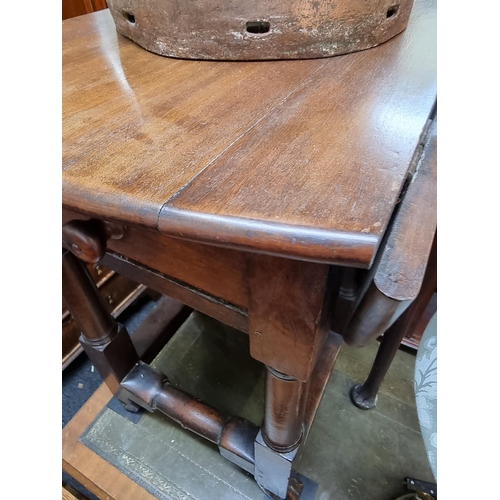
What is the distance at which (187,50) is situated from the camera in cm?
52

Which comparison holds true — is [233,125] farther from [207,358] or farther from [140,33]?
[207,358]

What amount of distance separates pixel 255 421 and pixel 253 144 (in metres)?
0.70

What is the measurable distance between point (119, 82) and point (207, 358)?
71 cm

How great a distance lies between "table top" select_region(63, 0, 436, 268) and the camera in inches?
10.2

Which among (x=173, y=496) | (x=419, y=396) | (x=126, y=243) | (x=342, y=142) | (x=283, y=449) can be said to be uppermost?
(x=342, y=142)

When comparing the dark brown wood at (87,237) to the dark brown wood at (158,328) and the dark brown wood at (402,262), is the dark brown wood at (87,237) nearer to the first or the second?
the dark brown wood at (402,262)

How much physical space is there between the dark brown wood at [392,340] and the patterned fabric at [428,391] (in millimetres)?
83

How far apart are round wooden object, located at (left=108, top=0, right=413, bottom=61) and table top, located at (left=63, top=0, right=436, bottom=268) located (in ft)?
0.06

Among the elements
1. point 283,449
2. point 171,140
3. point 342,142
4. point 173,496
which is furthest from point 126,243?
point 173,496

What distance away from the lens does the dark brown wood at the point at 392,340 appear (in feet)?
2.17

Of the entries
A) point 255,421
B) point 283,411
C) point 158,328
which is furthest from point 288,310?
point 158,328

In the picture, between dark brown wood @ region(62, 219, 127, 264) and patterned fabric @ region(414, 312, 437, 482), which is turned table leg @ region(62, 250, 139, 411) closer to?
dark brown wood @ region(62, 219, 127, 264)

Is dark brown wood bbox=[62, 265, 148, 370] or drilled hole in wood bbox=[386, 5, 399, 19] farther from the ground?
drilled hole in wood bbox=[386, 5, 399, 19]

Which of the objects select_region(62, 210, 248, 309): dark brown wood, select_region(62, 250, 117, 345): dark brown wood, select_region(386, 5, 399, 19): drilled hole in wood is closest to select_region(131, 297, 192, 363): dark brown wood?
select_region(62, 250, 117, 345): dark brown wood
